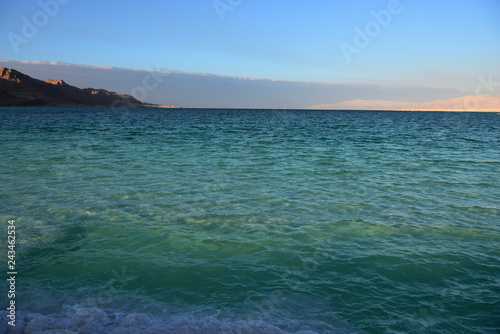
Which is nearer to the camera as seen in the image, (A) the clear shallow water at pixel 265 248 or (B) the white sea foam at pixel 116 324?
Result: (B) the white sea foam at pixel 116 324

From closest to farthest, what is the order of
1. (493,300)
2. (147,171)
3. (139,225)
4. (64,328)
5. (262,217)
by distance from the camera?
(64,328) → (493,300) → (139,225) → (262,217) → (147,171)

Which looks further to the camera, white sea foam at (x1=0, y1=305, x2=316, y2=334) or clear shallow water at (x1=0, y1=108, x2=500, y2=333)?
clear shallow water at (x1=0, y1=108, x2=500, y2=333)

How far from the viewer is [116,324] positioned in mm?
4441

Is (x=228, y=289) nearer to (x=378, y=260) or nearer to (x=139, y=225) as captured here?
(x=378, y=260)

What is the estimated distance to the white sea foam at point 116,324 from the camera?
412cm

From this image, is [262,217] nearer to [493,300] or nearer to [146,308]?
[146,308]

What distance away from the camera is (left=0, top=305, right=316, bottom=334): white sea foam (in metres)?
4.12

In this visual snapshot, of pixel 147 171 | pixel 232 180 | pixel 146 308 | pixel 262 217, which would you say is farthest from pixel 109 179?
pixel 146 308

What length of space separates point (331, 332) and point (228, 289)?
78.3 inches

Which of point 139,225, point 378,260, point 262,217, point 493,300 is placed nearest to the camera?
point 493,300

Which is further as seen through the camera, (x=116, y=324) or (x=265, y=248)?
(x=265, y=248)

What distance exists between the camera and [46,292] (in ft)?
18.1

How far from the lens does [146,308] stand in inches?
201

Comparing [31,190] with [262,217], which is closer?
[262,217]
